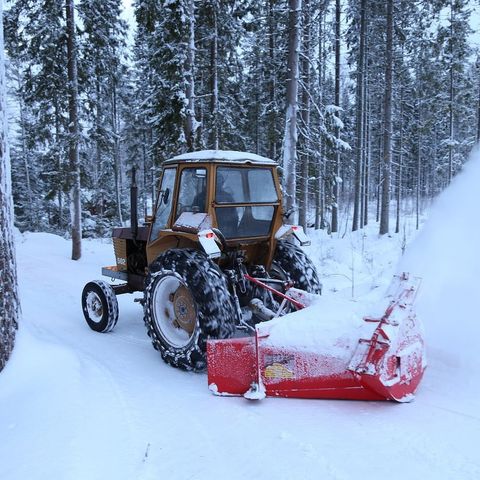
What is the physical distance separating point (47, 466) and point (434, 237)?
4387mm

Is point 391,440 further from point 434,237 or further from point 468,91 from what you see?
point 468,91

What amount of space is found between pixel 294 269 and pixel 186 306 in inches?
62.9

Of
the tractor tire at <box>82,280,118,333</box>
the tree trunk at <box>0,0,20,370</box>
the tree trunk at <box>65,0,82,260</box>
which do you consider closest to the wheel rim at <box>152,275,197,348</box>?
the tractor tire at <box>82,280,118,333</box>

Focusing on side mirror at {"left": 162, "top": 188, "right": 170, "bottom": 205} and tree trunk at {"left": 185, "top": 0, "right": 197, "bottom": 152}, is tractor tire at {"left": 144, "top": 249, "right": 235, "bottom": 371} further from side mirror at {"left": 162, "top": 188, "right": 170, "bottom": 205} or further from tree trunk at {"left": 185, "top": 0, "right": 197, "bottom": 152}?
tree trunk at {"left": 185, "top": 0, "right": 197, "bottom": 152}

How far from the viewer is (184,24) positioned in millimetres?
13211

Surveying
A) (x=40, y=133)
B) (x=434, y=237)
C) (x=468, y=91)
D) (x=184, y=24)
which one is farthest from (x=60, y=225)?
(x=434, y=237)

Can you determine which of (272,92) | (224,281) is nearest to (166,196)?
(224,281)

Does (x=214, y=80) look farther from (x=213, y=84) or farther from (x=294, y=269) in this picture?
(x=294, y=269)

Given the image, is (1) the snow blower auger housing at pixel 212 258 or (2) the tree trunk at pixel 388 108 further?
(2) the tree trunk at pixel 388 108

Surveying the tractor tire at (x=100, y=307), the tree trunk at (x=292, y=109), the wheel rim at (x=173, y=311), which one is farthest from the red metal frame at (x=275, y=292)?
the tree trunk at (x=292, y=109)

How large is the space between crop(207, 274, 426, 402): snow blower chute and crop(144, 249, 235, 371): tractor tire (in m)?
0.38

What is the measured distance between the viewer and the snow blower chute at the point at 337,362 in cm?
381

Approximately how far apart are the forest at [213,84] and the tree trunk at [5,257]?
2918 millimetres

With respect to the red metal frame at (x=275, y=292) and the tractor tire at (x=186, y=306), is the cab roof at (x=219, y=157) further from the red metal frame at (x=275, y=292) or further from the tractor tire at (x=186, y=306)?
the red metal frame at (x=275, y=292)
